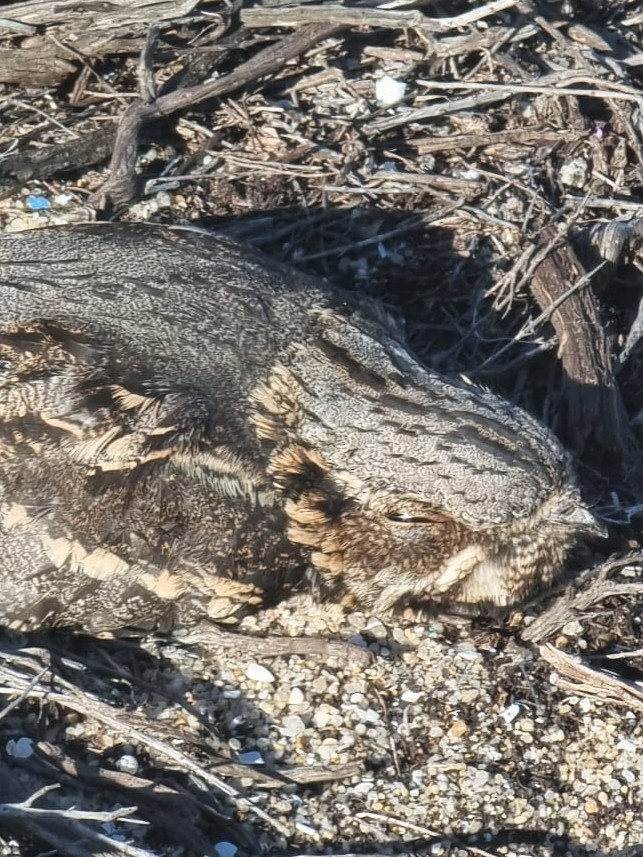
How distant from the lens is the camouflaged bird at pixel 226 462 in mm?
3770

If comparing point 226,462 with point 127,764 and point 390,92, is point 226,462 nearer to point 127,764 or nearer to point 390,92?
point 127,764

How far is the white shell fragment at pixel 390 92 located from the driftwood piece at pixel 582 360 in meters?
0.79

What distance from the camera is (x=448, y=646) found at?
4266mm

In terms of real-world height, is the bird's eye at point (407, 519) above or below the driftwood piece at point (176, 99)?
below

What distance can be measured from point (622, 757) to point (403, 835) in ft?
2.28

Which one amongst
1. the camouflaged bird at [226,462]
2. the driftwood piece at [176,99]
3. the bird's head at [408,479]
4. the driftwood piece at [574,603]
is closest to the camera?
the camouflaged bird at [226,462]

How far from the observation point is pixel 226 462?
386cm

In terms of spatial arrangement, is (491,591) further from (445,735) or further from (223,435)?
(223,435)

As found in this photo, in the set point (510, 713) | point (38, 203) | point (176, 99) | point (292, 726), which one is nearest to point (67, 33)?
point (176, 99)

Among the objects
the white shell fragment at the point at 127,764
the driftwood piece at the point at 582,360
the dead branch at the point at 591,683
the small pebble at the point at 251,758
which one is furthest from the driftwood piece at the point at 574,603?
the white shell fragment at the point at 127,764

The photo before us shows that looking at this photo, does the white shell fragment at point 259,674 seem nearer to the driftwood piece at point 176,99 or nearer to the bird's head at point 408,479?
the bird's head at point 408,479

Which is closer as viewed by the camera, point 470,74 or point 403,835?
point 403,835

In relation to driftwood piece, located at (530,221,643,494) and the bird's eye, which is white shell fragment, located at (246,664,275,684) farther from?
driftwood piece, located at (530,221,643,494)

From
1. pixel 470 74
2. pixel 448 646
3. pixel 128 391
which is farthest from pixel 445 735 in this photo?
pixel 470 74
